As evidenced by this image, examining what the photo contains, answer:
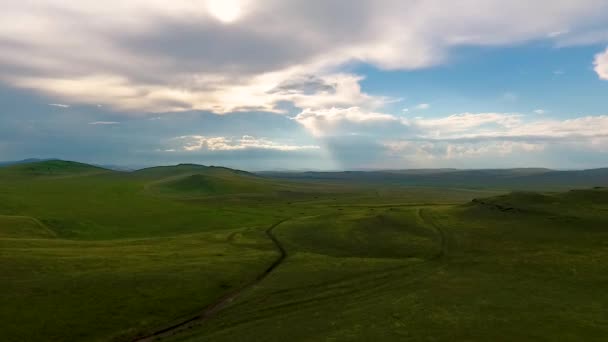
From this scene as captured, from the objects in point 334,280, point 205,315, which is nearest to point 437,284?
point 334,280

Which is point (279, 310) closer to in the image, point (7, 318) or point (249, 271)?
point (249, 271)

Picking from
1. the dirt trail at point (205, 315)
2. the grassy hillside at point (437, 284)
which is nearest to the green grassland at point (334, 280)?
the grassy hillside at point (437, 284)

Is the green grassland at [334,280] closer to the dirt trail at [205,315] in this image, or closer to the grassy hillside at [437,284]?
the grassy hillside at [437,284]

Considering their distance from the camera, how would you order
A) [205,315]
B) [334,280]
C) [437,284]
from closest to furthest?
[205,315] → [437,284] → [334,280]

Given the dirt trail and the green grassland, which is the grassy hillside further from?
the dirt trail

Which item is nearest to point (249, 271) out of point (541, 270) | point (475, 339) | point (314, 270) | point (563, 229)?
point (314, 270)

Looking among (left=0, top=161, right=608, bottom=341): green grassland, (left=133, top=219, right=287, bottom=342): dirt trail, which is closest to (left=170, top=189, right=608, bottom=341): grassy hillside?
(left=0, top=161, right=608, bottom=341): green grassland

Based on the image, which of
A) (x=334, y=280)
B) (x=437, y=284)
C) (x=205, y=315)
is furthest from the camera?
(x=334, y=280)

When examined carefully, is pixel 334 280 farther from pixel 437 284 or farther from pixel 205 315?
pixel 205 315

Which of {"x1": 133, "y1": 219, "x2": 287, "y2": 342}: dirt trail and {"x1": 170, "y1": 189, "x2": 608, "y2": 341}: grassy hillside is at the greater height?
{"x1": 170, "y1": 189, "x2": 608, "y2": 341}: grassy hillside
